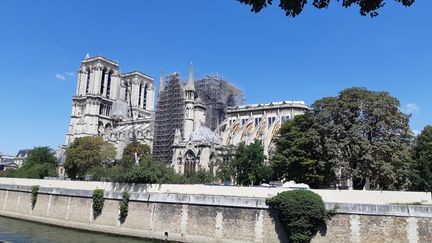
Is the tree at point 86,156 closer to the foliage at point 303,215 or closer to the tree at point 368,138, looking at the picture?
the tree at point 368,138

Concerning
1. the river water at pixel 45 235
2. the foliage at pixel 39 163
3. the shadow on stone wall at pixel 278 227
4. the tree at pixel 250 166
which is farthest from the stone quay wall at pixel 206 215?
the foliage at pixel 39 163

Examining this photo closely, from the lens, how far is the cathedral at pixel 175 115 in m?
68.9

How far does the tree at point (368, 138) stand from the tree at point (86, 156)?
4620cm

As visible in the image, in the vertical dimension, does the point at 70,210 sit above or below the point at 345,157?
below

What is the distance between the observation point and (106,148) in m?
75.5

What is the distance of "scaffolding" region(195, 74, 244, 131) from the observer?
87.0m

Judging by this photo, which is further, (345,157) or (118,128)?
(118,128)

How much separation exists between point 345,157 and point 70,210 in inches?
969

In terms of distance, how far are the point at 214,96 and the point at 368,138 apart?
54.6 meters

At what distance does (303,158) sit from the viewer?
38.7 metres

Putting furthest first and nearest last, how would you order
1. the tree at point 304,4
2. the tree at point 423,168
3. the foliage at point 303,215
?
the tree at point 423,168, the foliage at point 303,215, the tree at point 304,4

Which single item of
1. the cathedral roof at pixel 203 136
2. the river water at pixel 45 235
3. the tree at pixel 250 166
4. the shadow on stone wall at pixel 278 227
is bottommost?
the river water at pixel 45 235

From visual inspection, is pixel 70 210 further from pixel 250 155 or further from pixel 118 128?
pixel 118 128

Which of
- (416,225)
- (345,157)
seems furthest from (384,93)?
(416,225)
